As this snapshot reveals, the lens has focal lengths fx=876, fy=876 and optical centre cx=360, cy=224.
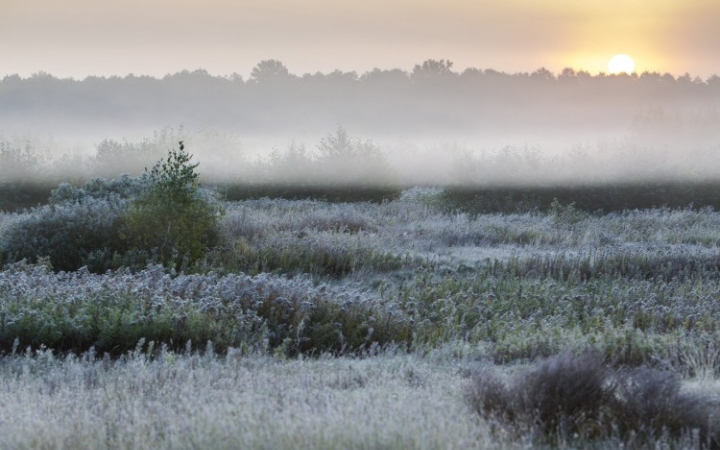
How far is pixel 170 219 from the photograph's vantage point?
16.6 meters

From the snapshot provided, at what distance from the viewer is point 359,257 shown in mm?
16781

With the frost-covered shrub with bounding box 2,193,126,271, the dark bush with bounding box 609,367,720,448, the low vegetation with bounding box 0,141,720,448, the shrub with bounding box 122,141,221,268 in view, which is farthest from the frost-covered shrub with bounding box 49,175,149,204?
the dark bush with bounding box 609,367,720,448

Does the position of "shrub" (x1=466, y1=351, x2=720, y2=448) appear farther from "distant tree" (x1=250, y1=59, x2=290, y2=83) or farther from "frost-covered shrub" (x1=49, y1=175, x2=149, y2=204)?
"distant tree" (x1=250, y1=59, x2=290, y2=83)

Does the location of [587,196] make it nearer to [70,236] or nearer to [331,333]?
[70,236]

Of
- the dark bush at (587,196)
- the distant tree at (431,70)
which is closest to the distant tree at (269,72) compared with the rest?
the distant tree at (431,70)

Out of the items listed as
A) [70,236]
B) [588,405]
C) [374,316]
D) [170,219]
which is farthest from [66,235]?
[588,405]

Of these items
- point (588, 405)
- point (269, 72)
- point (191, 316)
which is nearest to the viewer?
point (588, 405)

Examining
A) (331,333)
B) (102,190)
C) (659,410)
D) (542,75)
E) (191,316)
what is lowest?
(331,333)

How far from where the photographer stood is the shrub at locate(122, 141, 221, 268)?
16.4 meters

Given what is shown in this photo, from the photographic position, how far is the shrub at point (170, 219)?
53.8 feet

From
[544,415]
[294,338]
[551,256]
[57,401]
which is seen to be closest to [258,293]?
[294,338]

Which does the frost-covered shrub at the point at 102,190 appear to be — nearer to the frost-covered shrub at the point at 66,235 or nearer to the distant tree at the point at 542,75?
the frost-covered shrub at the point at 66,235

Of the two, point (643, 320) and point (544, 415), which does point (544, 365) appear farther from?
point (643, 320)

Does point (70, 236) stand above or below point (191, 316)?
above
